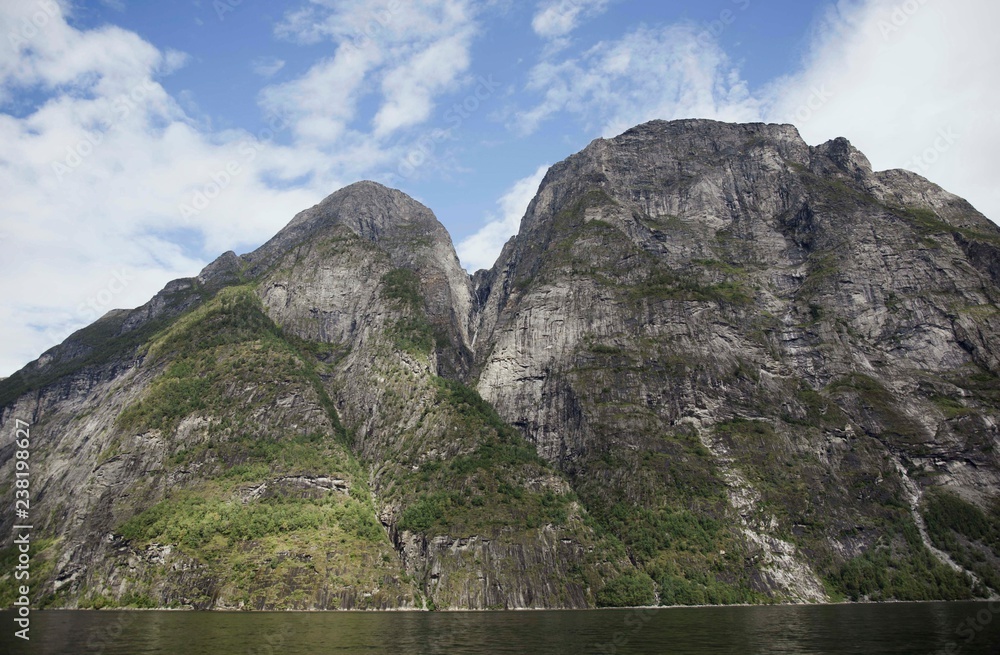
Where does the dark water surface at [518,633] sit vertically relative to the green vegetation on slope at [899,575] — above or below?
above

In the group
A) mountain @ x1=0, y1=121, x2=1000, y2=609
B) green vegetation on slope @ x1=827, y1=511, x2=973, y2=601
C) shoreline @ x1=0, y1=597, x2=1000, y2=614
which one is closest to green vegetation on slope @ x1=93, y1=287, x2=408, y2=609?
mountain @ x1=0, y1=121, x2=1000, y2=609

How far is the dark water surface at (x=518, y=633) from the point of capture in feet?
217

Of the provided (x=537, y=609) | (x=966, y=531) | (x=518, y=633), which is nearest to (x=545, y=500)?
(x=537, y=609)

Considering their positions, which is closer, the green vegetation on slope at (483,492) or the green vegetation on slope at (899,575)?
the green vegetation on slope at (899,575)

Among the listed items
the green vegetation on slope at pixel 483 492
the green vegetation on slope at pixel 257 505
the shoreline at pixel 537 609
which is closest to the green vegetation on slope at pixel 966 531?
the shoreline at pixel 537 609

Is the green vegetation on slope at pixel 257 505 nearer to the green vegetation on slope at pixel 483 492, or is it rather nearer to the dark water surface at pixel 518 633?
the green vegetation on slope at pixel 483 492

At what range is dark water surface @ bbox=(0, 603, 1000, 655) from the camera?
66125mm

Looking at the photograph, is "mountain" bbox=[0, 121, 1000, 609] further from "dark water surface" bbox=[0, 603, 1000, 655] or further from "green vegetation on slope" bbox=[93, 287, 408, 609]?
"dark water surface" bbox=[0, 603, 1000, 655]

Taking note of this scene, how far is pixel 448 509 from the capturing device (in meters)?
161

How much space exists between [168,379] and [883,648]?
193621mm

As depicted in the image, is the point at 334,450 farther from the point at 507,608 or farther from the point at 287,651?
the point at 287,651

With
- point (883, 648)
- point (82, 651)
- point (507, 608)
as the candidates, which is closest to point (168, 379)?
point (507, 608)

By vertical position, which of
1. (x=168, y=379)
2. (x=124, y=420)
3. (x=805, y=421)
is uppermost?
(x=168, y=379)

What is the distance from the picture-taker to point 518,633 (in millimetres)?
86188
